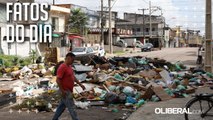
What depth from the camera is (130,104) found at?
11562 mm

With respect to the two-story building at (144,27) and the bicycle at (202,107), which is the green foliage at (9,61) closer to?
the bicycle at (202,107)

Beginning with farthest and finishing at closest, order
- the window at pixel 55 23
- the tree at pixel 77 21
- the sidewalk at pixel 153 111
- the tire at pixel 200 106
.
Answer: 1. the tree at pixel 77 21
2. the window at pixel 55 23
3. the sidewalk at pixel 153 111
4. the tire at pixel 200 106

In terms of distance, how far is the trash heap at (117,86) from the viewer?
38.9ft

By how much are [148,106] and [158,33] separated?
280 ft

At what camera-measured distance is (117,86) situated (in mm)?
14289

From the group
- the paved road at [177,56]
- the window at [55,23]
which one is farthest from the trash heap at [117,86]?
the window at [55,23]

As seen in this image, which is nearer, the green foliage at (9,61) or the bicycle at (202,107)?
the bicycle at (202,107)

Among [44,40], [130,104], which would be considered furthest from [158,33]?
[130,104]

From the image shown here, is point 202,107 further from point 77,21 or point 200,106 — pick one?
point 77,21

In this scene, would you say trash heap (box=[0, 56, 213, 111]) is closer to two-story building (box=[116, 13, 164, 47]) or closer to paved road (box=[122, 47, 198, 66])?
paved road (box=[122, 47, 198, 66])

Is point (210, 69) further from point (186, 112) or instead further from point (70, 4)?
point (70, 4)

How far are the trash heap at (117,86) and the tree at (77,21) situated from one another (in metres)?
38.5

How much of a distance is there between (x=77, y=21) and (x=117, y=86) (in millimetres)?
46605

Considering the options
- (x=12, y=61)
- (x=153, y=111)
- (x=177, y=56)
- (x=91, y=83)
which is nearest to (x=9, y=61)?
(x=12, y=61)
